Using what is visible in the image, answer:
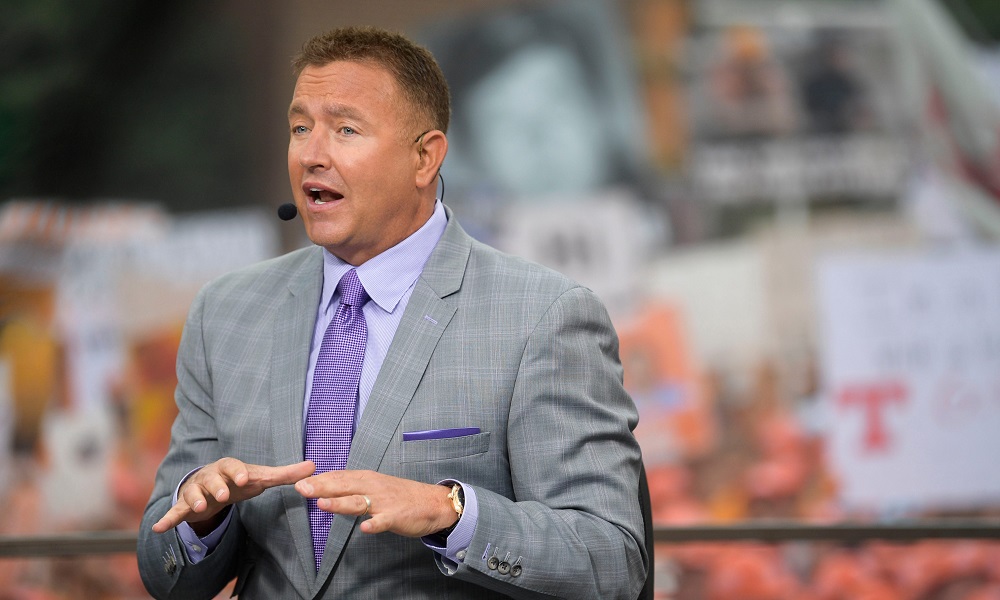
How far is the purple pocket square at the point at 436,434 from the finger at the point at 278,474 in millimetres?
169

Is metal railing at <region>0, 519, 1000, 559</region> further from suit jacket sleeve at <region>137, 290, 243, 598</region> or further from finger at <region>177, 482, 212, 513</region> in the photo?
finger at <region>177, 482, 212, 513</region>

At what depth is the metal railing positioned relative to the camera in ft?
6.86

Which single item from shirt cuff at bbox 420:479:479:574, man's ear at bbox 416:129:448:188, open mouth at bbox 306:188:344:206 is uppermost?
man's ear at bbox 416:129:448:188

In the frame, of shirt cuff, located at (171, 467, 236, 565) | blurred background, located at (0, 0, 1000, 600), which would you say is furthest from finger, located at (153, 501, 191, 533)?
blurred background, located at (0, 0, 1000, 600)

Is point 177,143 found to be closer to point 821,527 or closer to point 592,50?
point 592,50

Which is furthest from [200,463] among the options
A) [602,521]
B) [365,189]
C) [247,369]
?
[602,521]

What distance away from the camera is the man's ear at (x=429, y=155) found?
1.60m

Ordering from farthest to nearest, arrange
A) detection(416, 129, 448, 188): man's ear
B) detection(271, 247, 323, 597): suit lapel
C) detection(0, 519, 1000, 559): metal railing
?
detection(0, 519, 1000, 559): metal railing
detection(416, 129, 448, 188): man's ear
detection(271, 247, 323, 597): suit lapel

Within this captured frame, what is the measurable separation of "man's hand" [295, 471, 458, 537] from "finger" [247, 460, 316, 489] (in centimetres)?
5

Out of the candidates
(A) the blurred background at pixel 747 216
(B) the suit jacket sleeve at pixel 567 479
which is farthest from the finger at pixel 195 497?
(A) the blurred background at pixel 747 216

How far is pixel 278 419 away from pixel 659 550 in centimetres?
109

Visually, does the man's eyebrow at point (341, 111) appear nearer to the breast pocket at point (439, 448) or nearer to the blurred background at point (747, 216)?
the breast pocket at point (439, 448)

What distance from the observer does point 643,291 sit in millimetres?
4012

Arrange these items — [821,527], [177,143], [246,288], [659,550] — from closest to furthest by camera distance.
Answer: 1. [246,288]
2. [821,527]
3. [659,550]
4. [177,143]
